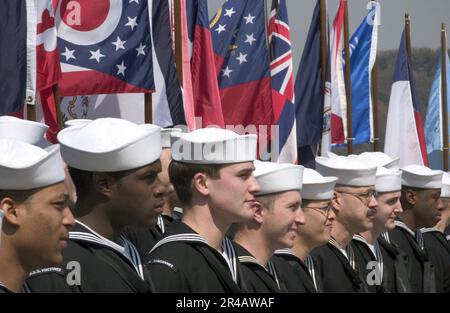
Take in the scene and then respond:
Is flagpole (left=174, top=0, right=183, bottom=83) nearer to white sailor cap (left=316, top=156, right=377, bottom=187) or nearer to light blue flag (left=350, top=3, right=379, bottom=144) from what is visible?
white sailor cap (left=316, top=156, right=377, bottom=187)

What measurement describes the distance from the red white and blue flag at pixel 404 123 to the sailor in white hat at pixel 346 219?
8.44 m

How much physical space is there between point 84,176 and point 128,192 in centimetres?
23

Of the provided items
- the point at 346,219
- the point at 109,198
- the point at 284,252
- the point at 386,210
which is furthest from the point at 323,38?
the point at 109,198

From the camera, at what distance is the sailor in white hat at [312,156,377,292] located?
842 centimetres

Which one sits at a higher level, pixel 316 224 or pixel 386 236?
pixel 316 224

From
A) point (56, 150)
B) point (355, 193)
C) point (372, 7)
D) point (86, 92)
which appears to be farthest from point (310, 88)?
point (56, 150)

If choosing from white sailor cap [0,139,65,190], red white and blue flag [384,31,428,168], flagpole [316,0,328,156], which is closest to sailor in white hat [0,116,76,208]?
white sailor cap [0,139,65,190]

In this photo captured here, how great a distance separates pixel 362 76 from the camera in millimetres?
19078

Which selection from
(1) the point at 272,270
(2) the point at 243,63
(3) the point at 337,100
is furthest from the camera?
(3) the point at 337,100

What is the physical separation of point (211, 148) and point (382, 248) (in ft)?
14.2

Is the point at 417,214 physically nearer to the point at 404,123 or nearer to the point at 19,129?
the point at 19,129

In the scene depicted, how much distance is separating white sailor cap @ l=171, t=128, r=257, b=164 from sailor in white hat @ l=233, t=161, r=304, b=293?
59cm

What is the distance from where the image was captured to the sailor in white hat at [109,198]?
511cm

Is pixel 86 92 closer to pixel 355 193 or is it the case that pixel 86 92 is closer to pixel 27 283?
pixel 355 193
